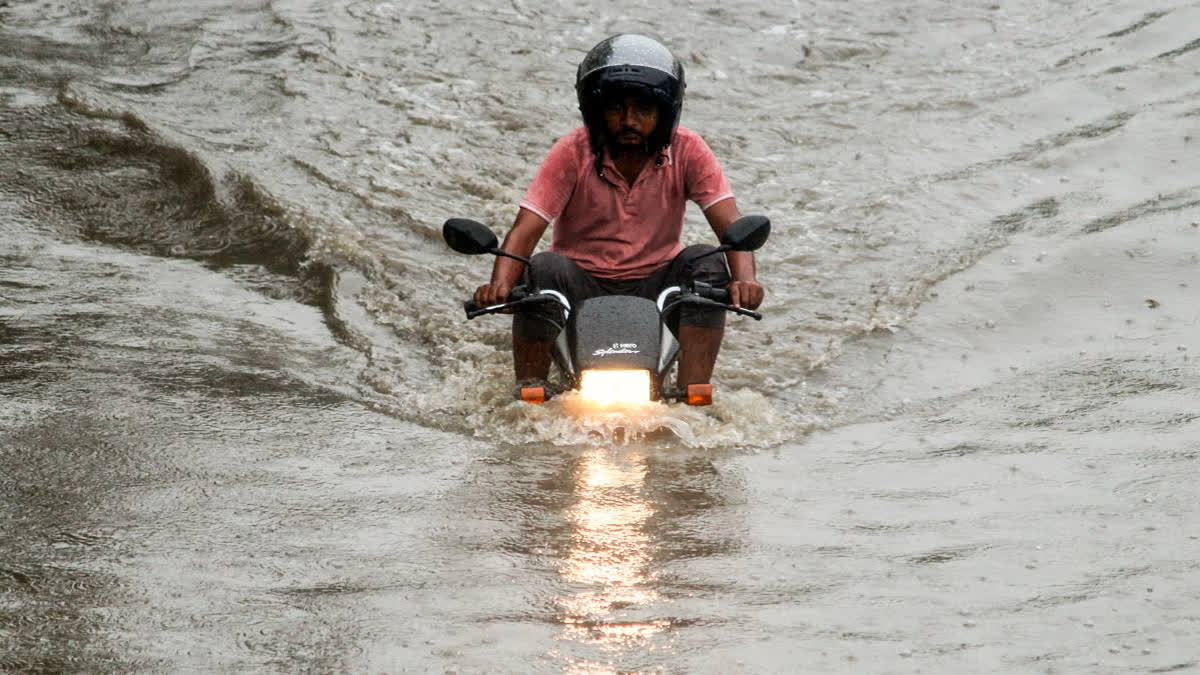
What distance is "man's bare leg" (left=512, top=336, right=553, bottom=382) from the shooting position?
25.3 feet

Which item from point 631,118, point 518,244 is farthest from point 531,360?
point 631,118

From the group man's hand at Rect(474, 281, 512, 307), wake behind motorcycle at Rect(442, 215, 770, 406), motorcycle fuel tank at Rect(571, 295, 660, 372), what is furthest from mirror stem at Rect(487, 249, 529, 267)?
motorcycle fuel tank at Rect(571, 295, 660, 372)

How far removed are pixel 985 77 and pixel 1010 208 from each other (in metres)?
3.24

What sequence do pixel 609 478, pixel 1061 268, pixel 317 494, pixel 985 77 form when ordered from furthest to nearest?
pixel 985 77
pixel 1061 268
pixel 609 478
pixel 317 494

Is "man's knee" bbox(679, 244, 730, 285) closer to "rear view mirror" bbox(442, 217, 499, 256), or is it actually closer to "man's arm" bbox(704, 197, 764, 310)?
"man's arm" bbox(704, 197, 764, 310)

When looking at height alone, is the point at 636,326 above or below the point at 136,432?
above

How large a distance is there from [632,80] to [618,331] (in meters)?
1.26

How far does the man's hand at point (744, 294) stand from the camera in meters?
7.30

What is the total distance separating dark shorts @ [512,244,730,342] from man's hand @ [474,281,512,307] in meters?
0.23

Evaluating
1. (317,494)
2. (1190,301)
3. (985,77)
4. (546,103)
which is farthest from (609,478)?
(985,77)

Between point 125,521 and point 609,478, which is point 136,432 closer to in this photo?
point 125,521

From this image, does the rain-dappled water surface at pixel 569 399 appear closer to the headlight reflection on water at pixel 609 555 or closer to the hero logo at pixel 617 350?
the headlight reflection on water at pixel 609 555

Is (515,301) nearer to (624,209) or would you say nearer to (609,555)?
(624,209)

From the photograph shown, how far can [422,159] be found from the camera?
40.5ft
